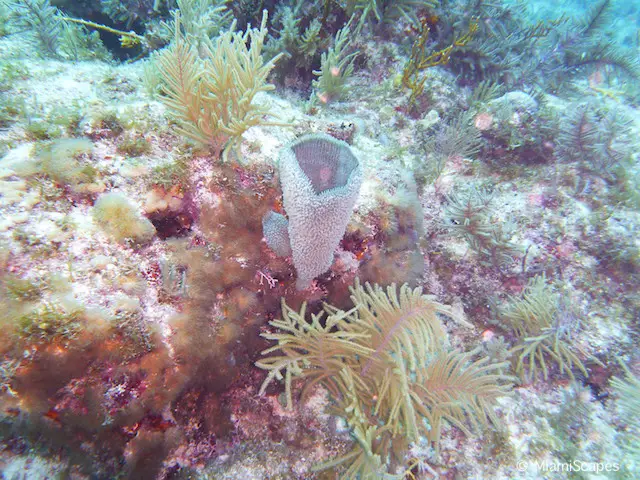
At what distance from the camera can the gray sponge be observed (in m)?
2.16

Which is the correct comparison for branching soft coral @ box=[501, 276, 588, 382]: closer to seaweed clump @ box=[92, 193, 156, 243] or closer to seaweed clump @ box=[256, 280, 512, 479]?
seaweed clump @ box=[256, 280, 512, 479]

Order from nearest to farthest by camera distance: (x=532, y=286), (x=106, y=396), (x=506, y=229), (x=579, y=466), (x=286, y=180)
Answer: (x=106, y=396) < (x=286, y=180) < (x=579, y=466) < (x=532, y=286) < (x=506, y=229)

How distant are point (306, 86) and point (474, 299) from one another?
14.5 ft

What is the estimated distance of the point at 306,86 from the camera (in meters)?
5.59

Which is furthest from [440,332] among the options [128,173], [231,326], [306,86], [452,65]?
[452,65]

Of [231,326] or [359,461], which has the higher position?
[231,326]

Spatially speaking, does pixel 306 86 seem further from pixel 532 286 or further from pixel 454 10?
pixel 532 286

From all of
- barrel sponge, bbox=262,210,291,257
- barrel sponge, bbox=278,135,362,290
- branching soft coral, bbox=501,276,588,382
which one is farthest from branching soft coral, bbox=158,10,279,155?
branching soft coral, bbox=501,276,588,382

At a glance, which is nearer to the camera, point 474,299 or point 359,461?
point 359,461

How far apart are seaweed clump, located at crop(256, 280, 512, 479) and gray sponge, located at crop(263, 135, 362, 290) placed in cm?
45

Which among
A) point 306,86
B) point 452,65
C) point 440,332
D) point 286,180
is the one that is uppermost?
point 452,65

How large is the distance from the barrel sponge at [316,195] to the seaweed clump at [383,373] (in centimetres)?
44

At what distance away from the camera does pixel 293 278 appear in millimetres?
2891

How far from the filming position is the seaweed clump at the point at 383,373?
8.29ft
